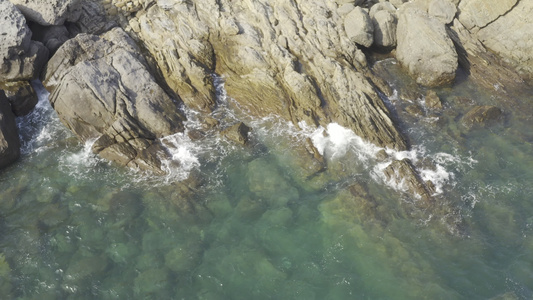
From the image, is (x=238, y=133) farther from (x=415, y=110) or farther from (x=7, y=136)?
(x=7, y=136)

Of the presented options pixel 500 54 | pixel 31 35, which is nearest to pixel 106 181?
pixel 31 35

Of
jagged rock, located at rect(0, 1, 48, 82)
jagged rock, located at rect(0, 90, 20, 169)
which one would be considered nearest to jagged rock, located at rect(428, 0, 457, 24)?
jagged rock, located at rect(0, 1, 48, 82)

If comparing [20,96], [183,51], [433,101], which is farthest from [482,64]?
[20,96]

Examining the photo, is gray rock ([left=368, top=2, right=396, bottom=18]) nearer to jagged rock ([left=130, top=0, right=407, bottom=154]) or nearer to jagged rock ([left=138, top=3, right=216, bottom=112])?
jagged rock ([left=130, top=0, right=407, bottom=154])

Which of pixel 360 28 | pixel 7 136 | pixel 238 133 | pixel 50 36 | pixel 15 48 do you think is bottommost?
pixel 238 133

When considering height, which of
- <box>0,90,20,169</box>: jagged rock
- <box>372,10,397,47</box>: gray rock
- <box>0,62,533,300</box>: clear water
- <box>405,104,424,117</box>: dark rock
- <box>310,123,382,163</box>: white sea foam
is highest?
<box>372,10,397,47</box>: gray rock

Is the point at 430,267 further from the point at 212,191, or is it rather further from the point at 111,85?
the point at 111,85
